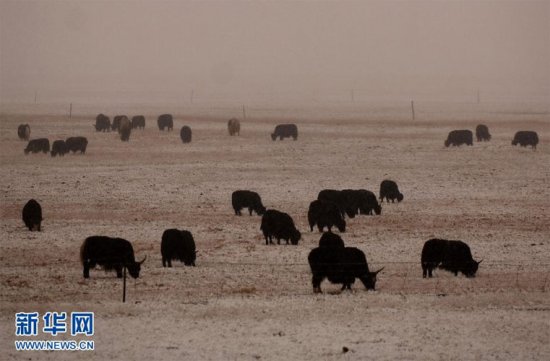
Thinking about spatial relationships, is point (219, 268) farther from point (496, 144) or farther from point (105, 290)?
point (496, 144)

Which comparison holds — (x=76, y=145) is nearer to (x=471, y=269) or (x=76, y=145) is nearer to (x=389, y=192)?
(x=389, y=192)

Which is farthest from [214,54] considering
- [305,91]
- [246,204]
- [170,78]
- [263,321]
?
Result: [263,321]

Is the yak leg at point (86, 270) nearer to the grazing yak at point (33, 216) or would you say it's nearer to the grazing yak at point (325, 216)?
the grazing yak at point (33, 216)

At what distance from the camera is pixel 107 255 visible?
20875 mm

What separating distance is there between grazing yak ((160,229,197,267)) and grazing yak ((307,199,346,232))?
5266 mm

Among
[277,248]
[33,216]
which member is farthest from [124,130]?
[277,248]

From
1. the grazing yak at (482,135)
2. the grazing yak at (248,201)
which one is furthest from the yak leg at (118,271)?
the grazing yak at (482,135)

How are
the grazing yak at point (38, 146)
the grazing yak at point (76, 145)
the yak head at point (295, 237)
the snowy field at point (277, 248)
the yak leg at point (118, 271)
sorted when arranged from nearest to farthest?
1. the snowy field at point (277, 248)
2. the yak leg at point (118, 271)
3. the yak head at point (295, 237)
4. the grazing yak at point (38, 146)
5. the grazing yak at point (76, 145)

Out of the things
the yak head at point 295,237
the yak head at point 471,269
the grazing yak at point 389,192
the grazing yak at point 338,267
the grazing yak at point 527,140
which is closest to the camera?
the grazing yak at point 338,267

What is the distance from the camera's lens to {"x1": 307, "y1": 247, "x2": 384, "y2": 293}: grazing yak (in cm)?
1936

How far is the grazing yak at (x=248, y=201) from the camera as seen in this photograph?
29.6m

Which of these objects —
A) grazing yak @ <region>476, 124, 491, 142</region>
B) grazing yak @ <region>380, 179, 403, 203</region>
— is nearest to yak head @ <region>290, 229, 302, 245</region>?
grazing yak @ <region>380, 179, 403, 203</region>

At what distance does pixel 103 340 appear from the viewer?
51.4 feet

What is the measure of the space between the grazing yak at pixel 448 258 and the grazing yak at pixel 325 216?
17.8 ft
